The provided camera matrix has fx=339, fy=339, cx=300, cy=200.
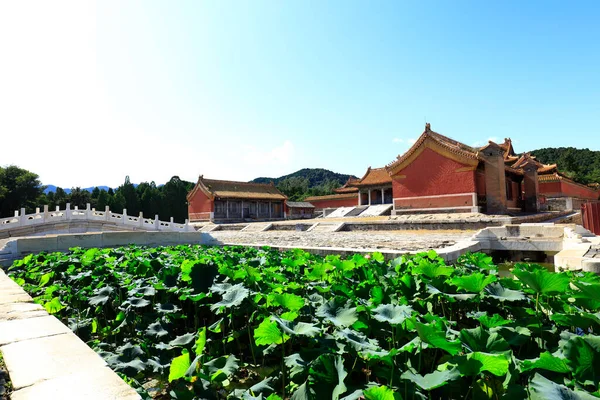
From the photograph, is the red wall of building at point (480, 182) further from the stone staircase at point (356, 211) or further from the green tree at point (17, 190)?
the green tree at point (17, 190)

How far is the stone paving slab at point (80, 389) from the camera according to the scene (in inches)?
55.3

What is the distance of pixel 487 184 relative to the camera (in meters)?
16.6

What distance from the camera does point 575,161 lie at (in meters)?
41.6

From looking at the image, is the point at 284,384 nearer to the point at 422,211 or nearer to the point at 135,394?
the point at 135,394

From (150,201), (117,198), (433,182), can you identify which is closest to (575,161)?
(433,182)

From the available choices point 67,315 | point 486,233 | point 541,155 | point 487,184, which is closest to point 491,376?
point 67,315

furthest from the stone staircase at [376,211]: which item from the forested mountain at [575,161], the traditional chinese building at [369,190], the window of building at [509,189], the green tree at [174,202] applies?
the green tree at [174,202]

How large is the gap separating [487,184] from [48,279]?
17.5 m

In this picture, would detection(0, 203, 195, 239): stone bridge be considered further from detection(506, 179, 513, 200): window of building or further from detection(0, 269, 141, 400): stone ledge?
detection(506, 179, 513, 200): window of building

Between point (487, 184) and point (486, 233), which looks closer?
point (486, 233)

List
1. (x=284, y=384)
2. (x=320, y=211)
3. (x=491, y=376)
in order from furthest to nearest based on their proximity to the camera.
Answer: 1. (x=320, y=211)
2. (x=284, y=384)
3. (x=491, y=376)

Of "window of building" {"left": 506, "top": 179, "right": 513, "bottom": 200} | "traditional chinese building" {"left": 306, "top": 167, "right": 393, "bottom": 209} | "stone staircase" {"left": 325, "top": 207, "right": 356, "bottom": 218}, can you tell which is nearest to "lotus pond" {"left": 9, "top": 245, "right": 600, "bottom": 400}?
"window of building" {"left": 506, "top": 179, "right": 513, "bottom": 200}

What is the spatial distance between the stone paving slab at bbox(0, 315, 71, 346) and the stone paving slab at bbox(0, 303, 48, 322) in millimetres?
122

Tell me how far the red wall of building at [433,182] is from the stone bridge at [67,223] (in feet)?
41.7
